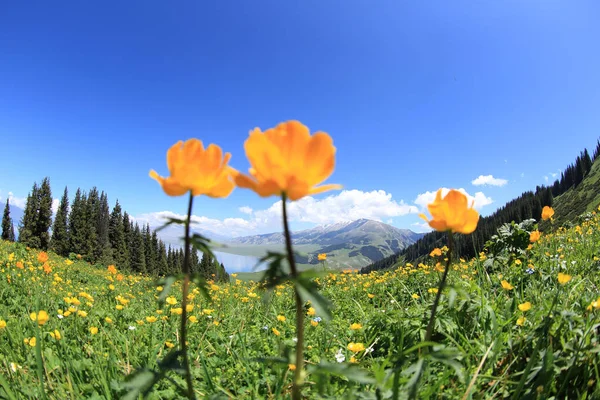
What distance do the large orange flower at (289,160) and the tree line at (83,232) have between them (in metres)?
51.3

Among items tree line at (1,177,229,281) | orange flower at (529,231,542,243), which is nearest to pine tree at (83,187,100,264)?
tree line at (1,177,229,281)

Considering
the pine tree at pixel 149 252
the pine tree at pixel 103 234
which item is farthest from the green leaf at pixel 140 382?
the pine tree at pixel 149 252

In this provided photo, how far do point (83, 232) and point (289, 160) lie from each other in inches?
2996

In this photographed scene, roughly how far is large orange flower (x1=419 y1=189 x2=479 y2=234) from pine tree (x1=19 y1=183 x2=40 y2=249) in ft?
230

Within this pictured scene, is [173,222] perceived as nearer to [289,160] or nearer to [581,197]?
[289,160]

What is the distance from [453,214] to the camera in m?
1.39

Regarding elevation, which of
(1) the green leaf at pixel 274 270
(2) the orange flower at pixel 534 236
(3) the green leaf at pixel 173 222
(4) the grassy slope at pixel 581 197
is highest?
(4) the grassy slope at pixel 581 197

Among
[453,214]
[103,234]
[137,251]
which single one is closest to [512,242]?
[453,214]

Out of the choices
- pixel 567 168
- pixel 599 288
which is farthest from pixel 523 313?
pixel 567 168

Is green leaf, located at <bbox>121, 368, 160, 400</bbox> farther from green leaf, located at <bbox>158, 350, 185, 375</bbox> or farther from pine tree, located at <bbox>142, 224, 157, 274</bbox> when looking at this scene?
pine tree, located at <bbox>142, 224, 157, 274</bbox>

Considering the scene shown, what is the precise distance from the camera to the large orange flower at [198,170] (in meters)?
1.12

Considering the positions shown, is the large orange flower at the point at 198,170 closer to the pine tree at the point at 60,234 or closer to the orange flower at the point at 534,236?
the orange flower at the point at 534,236

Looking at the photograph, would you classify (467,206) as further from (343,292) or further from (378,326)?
(343,292)

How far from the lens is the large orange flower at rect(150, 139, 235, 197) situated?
112cm
